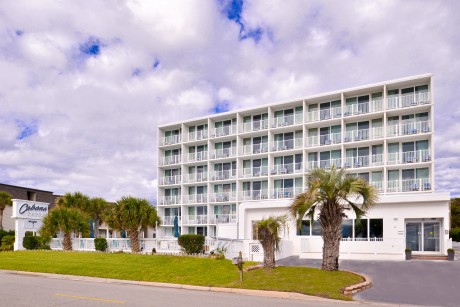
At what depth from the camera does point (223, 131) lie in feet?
169

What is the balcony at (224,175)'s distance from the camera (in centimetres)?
5056

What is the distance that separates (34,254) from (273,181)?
25677 mm

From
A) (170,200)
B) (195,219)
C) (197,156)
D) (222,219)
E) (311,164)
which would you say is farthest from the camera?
(170,200)

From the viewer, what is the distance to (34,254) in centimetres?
2975

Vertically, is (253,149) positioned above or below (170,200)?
above

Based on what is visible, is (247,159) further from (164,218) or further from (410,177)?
(410,177)

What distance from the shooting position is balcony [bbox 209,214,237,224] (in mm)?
49312

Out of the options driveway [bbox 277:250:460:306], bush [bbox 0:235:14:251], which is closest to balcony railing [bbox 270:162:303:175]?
driveway [bbox 277:250:460:306]

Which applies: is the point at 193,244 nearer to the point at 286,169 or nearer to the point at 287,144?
the point at 286,169

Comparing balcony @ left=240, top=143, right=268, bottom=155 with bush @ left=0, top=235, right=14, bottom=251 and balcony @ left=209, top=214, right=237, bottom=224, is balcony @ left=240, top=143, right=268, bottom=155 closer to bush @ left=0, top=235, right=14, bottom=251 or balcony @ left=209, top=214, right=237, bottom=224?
balcony @ left=209, top=214, right=237, bottom=224

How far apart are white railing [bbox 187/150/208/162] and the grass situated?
26.2 m

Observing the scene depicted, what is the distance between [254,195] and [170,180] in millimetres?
Answer: 12474

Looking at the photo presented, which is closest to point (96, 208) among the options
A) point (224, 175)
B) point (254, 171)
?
point (224, 175)

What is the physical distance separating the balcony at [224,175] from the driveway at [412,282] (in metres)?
25.9
